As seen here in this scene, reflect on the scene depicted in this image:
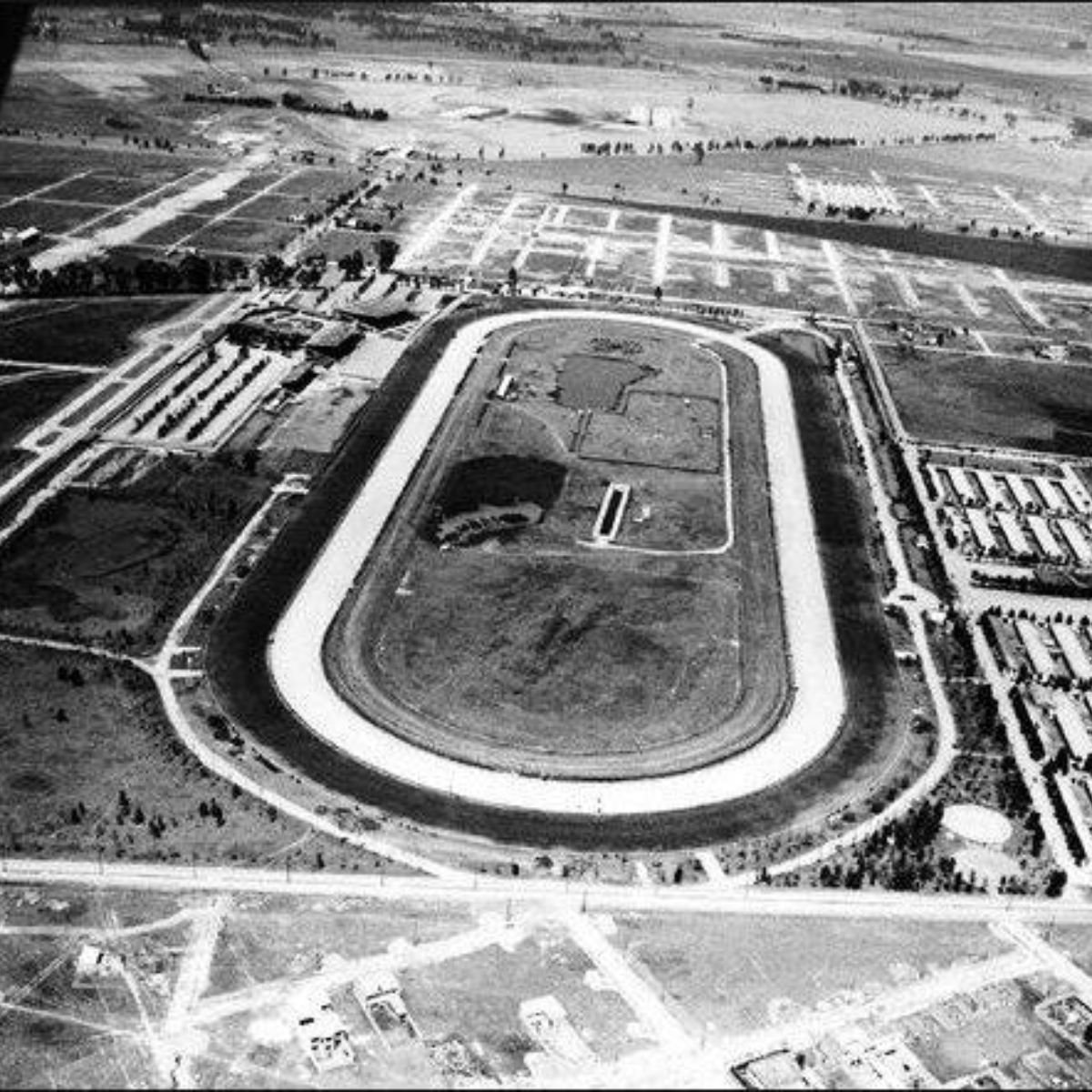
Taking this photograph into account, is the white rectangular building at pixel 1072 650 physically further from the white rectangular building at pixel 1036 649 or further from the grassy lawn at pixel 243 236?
the grassy lawn at pixel 243 236

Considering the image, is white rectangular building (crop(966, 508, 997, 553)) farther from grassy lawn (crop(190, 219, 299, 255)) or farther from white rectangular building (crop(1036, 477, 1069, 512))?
grassy lawn (crop(190, 219, 299, 255))

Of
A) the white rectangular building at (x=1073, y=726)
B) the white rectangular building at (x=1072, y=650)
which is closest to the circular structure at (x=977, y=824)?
the white rectangular building at (x=1073, y=726)

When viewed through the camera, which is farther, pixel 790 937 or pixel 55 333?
pixel 55 333

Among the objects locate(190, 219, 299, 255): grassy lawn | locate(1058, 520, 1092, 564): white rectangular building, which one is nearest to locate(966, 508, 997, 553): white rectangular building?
locate(1058, 520, 1092, 564): white rectangular building

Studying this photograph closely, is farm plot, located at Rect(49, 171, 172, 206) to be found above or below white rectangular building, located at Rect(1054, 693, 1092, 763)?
above

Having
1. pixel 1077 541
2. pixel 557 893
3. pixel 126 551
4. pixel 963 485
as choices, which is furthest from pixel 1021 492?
pixel 126 551

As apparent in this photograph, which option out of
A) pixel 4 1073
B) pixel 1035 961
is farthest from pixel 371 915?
pixel 1035 961

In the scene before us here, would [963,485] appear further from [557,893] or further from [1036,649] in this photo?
[557,893]

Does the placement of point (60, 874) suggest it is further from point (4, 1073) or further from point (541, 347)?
point (541, 347)
